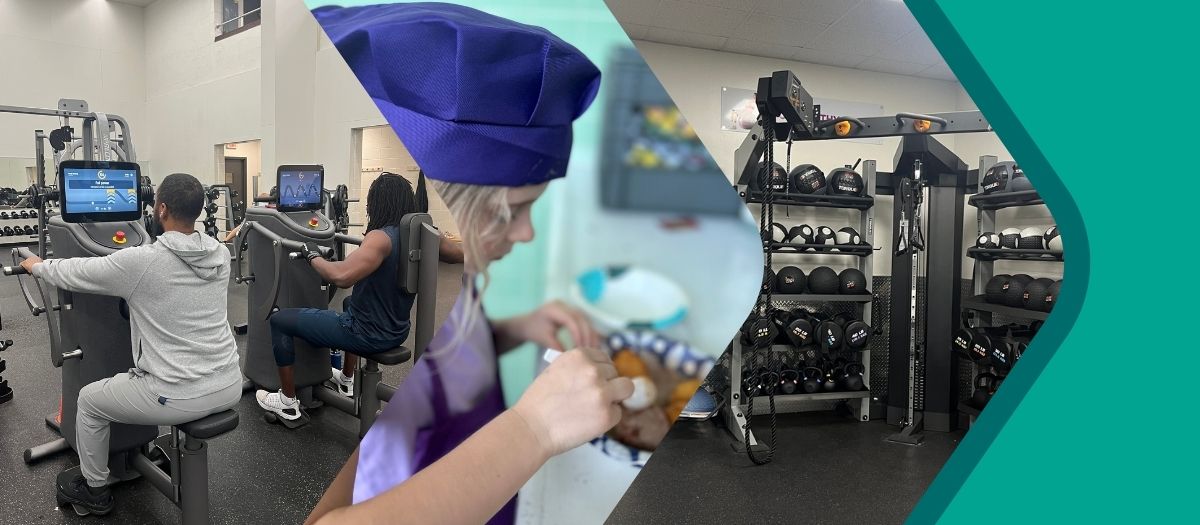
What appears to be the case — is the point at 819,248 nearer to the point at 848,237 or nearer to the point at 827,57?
the point at 848,237

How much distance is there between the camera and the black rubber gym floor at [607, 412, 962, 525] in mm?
2838

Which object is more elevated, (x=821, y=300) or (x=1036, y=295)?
(x=1036, y=295)

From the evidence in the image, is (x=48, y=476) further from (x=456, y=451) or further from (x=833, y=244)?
(x=833, y=244)

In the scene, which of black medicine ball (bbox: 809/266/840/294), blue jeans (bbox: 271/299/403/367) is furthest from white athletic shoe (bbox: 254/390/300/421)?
black medicine ball (bbox: 809/266/840/294)

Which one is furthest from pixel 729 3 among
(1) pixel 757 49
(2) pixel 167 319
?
(2) pixel 167 319

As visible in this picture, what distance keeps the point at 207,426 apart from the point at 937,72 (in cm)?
616

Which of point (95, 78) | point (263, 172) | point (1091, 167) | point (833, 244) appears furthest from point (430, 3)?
point (95, 78)

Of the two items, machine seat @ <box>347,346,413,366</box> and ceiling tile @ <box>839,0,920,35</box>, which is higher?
ceiling tile @ <box>839,0,920,35</box>

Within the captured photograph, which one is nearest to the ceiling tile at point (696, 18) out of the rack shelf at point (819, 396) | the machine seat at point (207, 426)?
the rack shelf at point (819, 396)

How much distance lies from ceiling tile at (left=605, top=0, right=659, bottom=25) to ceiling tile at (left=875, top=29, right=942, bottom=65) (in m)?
1.97

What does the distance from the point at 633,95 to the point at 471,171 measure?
200mm

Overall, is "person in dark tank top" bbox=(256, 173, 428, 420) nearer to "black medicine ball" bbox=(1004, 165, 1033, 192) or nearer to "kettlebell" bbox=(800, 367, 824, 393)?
"kettlebell" bbox=(800, 367, 824, 393)

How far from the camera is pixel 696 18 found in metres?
4.74

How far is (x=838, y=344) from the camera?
4.10 meters
